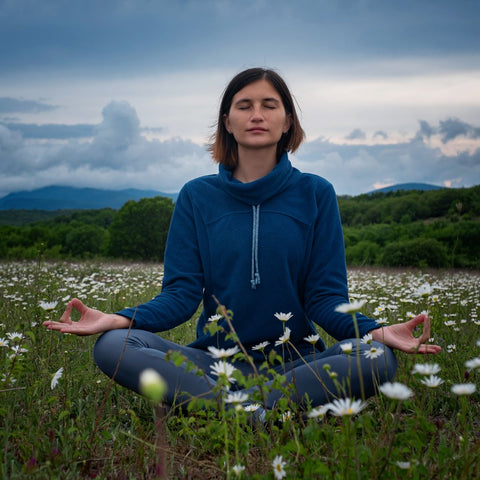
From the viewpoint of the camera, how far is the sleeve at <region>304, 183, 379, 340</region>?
2742 mm

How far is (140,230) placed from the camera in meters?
23.0

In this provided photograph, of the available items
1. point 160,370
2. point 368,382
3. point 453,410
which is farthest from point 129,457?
point 453,410

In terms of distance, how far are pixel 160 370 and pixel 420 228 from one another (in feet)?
62.6

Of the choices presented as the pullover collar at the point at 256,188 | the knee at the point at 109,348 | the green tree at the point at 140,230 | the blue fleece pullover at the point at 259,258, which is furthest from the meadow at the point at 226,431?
the green tree at the point at 140,230

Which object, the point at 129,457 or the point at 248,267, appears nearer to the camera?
the point at 129,457

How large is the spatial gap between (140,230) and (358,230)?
9.90 metres

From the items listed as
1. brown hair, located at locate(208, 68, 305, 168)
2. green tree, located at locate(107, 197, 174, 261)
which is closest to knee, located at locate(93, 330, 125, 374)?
brown hair, located at locate(208, 68, 305, 168)

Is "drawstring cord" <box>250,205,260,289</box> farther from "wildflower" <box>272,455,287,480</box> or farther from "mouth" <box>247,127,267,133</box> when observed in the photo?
"wildflower" <box>272,455,287,480</box>

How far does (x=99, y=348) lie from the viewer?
2.60m

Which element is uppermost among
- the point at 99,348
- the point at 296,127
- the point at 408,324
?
the point at 296,127

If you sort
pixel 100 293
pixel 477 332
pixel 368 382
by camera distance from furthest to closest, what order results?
pixel 100 293
pixel 477 332
pixel 368 382

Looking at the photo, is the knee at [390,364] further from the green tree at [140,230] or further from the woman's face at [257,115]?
the green tree at [140,230]

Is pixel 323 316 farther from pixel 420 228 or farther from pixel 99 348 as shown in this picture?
pixel 420 228

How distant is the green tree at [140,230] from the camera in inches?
897
